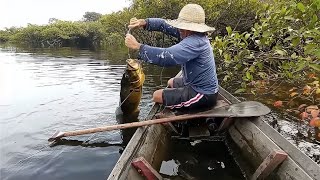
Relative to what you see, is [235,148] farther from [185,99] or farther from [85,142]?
[85,142]

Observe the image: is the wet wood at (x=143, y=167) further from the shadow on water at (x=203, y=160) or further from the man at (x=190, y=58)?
the man at (x=190, y=58)

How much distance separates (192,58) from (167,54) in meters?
0.47

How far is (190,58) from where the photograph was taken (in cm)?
475

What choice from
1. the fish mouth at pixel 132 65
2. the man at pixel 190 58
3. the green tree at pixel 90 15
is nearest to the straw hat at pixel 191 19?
the man at pixel 190 58

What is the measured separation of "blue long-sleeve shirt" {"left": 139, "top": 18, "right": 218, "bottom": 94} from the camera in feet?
15.0

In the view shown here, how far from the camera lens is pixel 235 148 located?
5.09m

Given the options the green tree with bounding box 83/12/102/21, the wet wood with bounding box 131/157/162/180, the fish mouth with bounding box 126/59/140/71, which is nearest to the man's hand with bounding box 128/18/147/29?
the fish mouth with bounding box 126/59/140/71

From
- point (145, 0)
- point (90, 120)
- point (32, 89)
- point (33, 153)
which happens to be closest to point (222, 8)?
point (145, 0)

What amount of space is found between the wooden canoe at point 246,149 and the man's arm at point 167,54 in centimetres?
100

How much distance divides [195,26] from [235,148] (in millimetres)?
2057

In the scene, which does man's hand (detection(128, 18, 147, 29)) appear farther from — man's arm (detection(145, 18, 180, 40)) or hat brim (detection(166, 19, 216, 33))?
hat brim (detection(166, 19, 216, 33))

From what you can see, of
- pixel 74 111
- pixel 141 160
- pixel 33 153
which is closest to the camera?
pixel 141 160

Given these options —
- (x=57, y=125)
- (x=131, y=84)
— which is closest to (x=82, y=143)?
(x=57, y=125)

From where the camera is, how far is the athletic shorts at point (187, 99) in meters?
5.22
